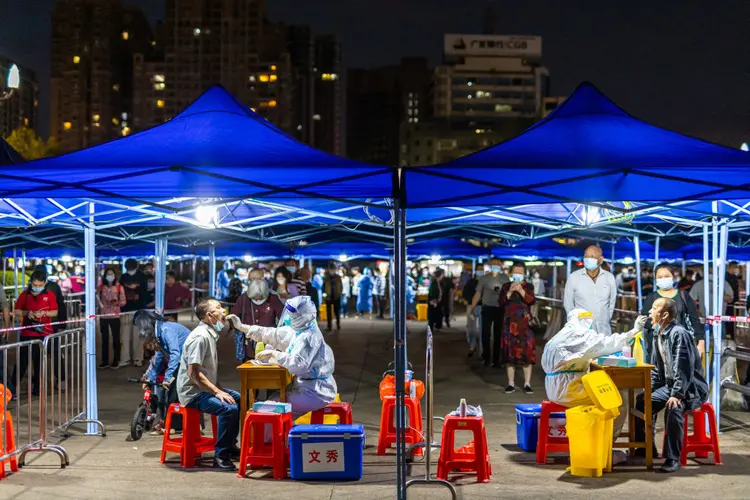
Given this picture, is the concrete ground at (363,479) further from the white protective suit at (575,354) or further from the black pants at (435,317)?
the black pants at (435,317)

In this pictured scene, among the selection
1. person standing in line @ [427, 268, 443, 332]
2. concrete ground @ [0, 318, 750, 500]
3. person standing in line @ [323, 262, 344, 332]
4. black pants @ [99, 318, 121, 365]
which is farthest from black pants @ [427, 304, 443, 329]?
concrete ground @ [0, 318, 750, 500]

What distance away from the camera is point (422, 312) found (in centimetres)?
3259

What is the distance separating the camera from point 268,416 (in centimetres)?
776

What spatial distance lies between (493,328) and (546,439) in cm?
829

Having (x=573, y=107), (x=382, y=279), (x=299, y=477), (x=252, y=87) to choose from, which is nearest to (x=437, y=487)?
(x=299, y=477)

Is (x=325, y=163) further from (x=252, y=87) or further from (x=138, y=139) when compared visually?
(x=252, y=87)

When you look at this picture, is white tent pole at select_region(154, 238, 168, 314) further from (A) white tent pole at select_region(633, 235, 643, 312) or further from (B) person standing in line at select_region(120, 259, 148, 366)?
(A) white tent pole at select_region(633, 235, 643, 312)

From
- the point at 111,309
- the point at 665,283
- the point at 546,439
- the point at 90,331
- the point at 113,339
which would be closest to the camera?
the point at 546,439

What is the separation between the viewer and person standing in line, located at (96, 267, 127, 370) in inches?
648

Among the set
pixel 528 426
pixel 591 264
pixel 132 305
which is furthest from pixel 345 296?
pixel 528 426

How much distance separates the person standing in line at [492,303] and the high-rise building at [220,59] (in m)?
153

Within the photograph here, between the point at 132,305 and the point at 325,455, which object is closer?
the point at 325,455

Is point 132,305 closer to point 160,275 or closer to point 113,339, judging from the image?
point 113,339

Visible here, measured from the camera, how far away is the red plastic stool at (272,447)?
7.75 m
